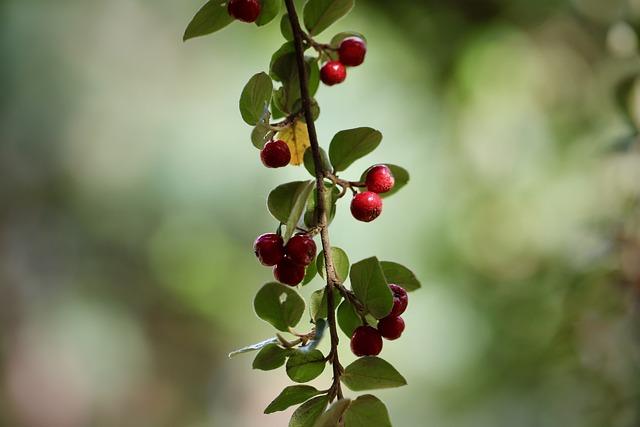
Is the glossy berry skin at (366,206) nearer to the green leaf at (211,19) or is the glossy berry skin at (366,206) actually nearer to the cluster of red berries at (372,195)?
the cluster of red berries at (372,195)

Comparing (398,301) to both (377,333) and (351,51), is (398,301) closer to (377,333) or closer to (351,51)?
(377,333)

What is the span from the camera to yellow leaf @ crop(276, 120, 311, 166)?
427 mm

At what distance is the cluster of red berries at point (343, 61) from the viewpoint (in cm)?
42

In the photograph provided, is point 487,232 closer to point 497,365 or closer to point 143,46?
point 497,365

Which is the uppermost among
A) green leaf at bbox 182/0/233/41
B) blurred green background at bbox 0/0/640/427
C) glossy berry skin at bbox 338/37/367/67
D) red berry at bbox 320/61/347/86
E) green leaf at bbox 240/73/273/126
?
green leaf at bbox 182/0/233/41

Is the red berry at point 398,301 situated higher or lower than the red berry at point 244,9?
lower

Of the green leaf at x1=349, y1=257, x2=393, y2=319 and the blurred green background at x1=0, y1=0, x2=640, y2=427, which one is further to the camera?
the blurred green background at x1=0, y1=0, x2=640, y2=427

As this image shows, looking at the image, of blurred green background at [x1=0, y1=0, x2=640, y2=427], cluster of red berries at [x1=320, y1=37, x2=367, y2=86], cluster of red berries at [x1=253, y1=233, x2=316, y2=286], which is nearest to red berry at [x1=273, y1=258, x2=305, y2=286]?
cluster of red berries at [x1=253, y1=233, x2=316, y2=286]

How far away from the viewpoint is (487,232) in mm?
2113

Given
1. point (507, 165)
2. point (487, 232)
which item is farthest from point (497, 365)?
point (507, 165)

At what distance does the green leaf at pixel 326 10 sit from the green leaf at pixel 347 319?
0.52 feet

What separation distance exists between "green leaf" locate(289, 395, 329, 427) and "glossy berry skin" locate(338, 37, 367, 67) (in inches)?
7.3

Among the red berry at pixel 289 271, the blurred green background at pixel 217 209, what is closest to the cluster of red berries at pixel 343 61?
the red berry at pixel 289 271

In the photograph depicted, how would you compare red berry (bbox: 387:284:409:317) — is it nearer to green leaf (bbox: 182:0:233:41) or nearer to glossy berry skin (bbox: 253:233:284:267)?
glossy berry skin (bbox: 253:233:284:267)
